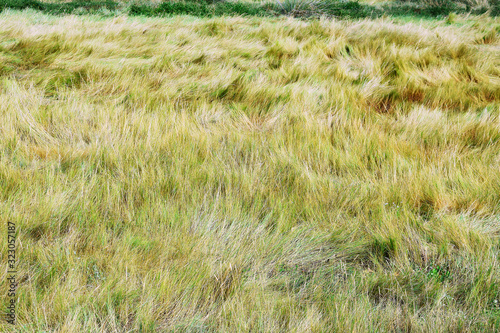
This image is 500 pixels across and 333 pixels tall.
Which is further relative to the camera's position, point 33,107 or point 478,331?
point 33,107

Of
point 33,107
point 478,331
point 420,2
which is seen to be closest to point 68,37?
point 33,107

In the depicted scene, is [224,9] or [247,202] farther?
[224,9]

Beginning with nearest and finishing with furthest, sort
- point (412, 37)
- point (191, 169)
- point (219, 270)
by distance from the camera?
point (219, 270) → point (191, 169) → point (412, 37)

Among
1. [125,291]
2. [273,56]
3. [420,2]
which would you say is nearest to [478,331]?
[125,291]

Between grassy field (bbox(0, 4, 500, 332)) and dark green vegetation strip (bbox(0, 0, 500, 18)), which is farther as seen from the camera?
dark green vegetation strip (bbox(0, 0, 500, 18))

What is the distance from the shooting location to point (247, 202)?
1.82m

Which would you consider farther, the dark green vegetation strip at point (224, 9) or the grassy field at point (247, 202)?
the dark green vegetation strip at point (224, 9)

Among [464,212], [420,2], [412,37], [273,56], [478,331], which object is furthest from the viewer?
[420,2]

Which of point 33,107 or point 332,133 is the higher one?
point 33,107

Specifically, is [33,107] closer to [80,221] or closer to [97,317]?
[80,221]

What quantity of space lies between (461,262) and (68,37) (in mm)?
4826

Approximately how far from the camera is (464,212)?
1787 millimetres

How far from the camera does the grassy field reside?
1.23m

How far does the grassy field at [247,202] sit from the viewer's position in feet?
4.04
